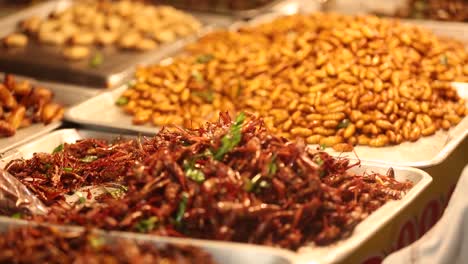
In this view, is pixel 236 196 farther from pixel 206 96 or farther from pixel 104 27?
pixel 104 27

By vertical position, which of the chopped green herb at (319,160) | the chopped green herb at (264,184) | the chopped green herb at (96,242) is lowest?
the chopped green herb at (96,242)

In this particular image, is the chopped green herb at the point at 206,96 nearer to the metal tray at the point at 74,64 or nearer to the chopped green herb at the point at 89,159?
the metal tray at the point at 74,64

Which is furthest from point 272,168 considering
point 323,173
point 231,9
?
point 231,9

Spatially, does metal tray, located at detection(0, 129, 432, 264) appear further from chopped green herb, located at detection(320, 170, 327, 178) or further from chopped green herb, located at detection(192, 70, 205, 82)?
chopped green herb, located at detection(192, 70, 205, 82)

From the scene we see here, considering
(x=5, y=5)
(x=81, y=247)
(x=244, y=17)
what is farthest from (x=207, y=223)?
(x=5, y=5)

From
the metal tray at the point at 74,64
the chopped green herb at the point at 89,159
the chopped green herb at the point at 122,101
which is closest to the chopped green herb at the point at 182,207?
the chopped green herb at the point at 89,159

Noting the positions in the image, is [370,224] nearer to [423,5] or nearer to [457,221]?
[457,221]

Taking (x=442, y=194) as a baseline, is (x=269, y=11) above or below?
above

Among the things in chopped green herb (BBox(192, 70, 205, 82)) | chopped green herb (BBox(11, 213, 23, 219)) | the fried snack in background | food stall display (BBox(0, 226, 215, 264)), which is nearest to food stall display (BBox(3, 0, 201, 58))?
the fried snack in background
